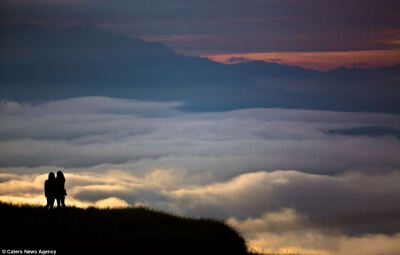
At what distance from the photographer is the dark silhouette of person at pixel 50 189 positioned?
854 inches

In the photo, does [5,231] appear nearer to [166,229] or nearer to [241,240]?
[166,229]

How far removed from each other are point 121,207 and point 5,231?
6.72 metres

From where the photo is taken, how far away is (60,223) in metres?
20.1

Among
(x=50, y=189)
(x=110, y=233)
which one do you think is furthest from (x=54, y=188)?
(x=110, y=233)

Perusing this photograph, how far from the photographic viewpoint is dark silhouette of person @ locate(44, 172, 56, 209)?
21.7 meters

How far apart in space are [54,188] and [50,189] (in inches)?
7.2

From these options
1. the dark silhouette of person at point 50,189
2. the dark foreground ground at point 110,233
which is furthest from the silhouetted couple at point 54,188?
the dark foreground ground at point 110,233

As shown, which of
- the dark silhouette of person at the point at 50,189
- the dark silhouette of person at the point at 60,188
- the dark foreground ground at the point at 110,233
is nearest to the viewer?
the dark foreground ground at the point at 110,233

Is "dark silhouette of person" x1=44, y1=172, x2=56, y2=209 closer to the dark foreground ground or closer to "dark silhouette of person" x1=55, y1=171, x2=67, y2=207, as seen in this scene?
"dark silhouette of person" x1=55, y1=171, x2=67, y2=207

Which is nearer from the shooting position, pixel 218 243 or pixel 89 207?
pixel 218 243

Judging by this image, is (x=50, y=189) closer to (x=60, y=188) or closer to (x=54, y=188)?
(x=54, y=188)

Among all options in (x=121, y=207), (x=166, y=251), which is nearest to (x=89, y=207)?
(x=121, y=207)

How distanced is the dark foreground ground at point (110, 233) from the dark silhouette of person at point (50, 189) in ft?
1.86

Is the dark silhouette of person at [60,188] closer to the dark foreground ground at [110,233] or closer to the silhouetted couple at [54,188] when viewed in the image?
the silhouetted couple at [54,188]
